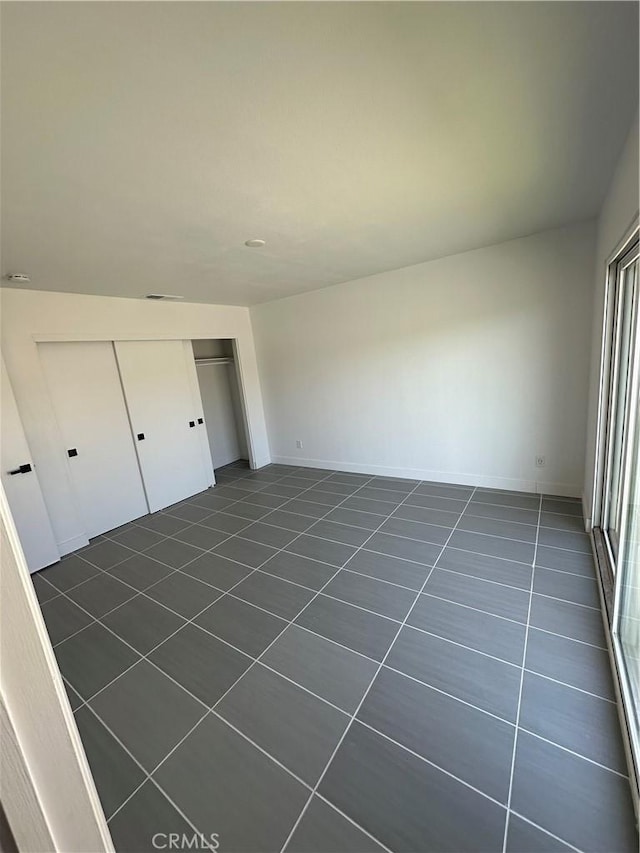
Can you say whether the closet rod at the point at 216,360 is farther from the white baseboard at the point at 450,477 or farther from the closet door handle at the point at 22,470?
the closet door handle at the point at 22,470

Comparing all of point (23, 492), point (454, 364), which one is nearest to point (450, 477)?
point (454, 364)

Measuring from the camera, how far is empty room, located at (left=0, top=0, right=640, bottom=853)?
1.09 metres

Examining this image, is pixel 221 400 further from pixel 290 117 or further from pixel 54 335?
pixel 290 117

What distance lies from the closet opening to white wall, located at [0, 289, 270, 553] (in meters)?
1.24

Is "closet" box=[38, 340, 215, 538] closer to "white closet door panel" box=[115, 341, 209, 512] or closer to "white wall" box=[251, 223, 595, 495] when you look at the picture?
"white closet door panel" box=[115, 341, 209, 512]

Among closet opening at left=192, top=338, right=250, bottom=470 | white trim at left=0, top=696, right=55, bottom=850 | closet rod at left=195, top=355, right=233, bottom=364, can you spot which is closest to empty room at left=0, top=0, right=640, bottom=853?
white trim at left=0, top=696, right=55, bottom=850

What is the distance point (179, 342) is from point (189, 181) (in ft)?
10.3

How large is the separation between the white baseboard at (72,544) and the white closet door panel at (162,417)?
32.5 inches

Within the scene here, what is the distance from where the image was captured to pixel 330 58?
3.70ft

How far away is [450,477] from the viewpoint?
428 centimetres

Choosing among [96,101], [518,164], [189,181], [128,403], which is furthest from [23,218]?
[518,164]

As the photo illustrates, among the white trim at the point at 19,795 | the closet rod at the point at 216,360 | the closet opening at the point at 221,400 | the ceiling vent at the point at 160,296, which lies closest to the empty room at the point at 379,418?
the white trim at the point at 19,795

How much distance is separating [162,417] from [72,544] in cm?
168

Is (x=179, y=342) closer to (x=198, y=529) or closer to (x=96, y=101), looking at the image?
(x=198, y=529)
